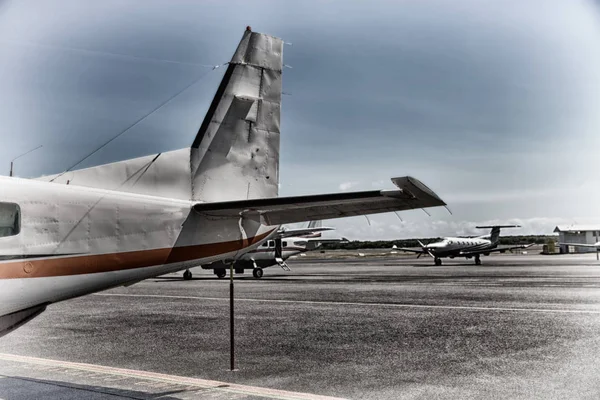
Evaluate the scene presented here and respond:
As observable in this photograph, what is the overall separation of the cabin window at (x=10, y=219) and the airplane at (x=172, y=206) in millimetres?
10

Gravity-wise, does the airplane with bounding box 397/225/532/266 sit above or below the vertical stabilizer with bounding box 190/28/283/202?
below

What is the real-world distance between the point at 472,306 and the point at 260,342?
9.15 metres

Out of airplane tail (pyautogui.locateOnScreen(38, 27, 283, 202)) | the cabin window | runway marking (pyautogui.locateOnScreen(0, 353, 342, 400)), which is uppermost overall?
airplane tail (pyautogui.locateOnScreen(38, 27, 283, 202))

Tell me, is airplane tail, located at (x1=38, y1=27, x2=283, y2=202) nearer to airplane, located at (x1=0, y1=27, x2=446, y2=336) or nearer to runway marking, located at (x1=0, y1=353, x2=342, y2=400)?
airplane, located at (x1=0, y1=27, x2=446, y2=336)

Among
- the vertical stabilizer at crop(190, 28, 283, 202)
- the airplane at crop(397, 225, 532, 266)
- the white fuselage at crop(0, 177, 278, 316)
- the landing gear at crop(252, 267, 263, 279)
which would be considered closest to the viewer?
the white fuselage at crop(0, 177, 278, 316)

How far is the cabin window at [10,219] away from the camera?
19.0 feet

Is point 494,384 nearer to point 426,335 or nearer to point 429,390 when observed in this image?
point 429,390

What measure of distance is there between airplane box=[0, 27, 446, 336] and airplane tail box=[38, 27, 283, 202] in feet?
0.06

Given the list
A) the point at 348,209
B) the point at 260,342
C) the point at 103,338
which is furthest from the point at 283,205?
the point at 103,338

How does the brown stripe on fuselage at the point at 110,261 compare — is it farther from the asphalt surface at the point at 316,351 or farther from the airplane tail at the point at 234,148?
the asphalt surface at the point at 316,351

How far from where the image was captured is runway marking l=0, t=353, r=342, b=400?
7.40 metres

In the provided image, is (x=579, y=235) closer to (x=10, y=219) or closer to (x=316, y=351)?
(x=316, y=351)

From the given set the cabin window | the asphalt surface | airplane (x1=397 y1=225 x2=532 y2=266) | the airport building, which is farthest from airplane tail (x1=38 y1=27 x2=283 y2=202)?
the airport building

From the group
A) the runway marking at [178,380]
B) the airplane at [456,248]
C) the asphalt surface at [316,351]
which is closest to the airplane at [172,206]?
the runway marking at [178,380]
